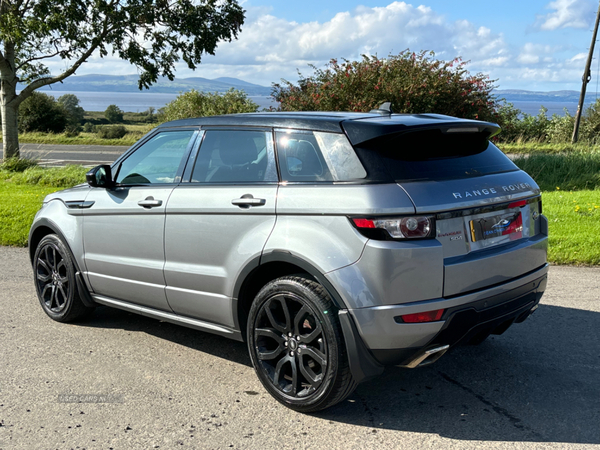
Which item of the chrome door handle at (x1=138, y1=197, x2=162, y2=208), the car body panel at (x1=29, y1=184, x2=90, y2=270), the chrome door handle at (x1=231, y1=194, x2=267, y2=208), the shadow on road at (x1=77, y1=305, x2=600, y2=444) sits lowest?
the shadow on road at (x1=77, y1=305, x2=600, y2=444)

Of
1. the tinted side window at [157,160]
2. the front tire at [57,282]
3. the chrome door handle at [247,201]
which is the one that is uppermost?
the tinted side window at [157,160]

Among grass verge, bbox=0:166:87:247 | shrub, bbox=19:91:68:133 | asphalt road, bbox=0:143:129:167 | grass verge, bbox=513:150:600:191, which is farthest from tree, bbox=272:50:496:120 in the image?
shrub, bbox=19:91:68:133

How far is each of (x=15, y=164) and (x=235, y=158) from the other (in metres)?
14.1

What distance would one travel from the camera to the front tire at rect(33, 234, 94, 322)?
5.09 meters

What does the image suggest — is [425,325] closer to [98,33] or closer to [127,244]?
[127,244]

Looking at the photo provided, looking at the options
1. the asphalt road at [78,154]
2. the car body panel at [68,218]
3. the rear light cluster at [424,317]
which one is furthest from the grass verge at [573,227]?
the asphalt road at [78,154]

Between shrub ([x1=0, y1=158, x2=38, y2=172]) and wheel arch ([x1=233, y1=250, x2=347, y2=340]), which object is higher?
wheel arch ([x1=233, y1=250, x2=347, y2=340])

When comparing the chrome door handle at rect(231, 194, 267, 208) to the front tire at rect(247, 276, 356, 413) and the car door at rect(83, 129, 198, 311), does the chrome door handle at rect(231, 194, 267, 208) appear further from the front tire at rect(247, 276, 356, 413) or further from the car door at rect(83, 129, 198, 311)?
the car door at rect(83, 129, 198, 311)

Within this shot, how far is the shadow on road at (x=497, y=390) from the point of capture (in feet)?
11.0

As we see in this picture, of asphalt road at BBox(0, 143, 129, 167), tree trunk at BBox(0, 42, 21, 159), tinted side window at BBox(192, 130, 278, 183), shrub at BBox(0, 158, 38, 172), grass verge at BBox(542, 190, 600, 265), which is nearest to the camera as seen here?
tinted side window at BBox(192, 130, 278, 183)

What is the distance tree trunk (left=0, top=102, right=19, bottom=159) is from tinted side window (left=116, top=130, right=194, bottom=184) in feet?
43.8

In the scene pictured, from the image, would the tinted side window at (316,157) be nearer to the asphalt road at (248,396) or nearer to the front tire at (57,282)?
the asphalt road at (248,396)

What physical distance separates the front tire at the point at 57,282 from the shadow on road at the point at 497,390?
74 centimetres

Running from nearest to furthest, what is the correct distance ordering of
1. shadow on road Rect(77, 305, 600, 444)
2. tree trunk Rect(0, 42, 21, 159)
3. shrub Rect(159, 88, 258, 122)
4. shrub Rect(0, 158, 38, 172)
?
shadow on road Rect(77, 305, 600, 444)
shrub Rect(0, 158, 38, 172)
tree trunk Rect(0, 42, 21, 159)
shrub Rect(159, 88, 258, 122)
